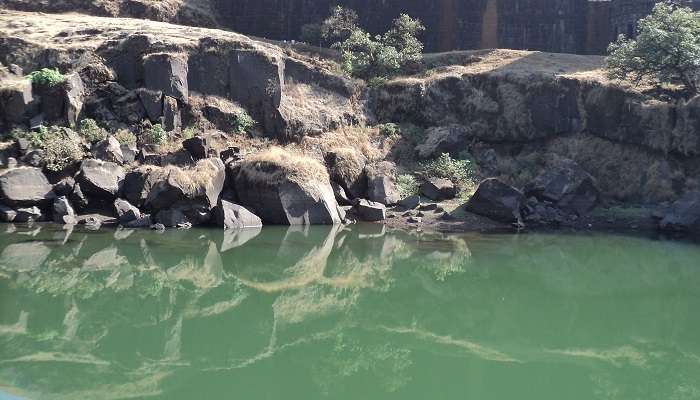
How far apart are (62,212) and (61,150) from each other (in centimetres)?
226

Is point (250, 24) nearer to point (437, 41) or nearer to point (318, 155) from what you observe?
point (437, 41)

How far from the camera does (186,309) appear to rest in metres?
11.5

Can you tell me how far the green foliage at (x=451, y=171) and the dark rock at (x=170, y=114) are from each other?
8823 millimetres

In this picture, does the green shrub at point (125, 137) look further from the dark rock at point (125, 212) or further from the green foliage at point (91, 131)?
the dark rock at point (125, 212)

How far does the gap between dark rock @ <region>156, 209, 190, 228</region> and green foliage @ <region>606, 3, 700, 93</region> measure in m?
16.5

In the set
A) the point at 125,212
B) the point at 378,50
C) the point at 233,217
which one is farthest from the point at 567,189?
the point at 125,212

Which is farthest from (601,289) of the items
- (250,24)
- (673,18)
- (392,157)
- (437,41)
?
(250,24)

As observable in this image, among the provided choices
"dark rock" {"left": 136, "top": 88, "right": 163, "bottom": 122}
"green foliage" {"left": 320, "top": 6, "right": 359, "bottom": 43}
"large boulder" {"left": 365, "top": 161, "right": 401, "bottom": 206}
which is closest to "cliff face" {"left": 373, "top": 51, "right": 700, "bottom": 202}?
"large boulder" {"left": 365, "top": 161, "right": 401, "bottom": 206}

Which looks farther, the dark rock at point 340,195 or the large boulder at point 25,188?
the dark rock at point 340,195

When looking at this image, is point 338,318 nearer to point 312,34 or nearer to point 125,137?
point 125,137

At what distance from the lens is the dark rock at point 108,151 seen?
20.5 metres

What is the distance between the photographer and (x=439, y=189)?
22.8m

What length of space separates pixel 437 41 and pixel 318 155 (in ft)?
36.8

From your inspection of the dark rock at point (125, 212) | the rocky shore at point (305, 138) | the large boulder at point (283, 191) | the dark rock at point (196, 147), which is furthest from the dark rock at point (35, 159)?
the large boulder at point (283, 191)
